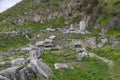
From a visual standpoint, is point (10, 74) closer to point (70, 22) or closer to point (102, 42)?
point (102, 42)

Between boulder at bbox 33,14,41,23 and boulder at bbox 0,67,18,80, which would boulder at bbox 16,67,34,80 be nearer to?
boulder at bbox 0,67,18,80

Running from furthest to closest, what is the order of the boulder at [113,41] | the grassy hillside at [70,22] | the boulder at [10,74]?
the boulder at [113,41] < the grassy hillside at [70,22] < the boulder at [10,74]

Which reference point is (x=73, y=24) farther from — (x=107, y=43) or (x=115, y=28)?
(x=107, y=43)

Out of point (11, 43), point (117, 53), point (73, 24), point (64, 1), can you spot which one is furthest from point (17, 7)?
point (117, 53)

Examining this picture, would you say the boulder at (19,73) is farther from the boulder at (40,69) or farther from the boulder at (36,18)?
the boulder at (36,18)

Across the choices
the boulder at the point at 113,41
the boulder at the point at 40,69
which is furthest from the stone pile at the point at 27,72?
the boulder at the point at 113,41

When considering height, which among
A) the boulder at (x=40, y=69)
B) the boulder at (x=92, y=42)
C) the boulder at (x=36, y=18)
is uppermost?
the boulder at (x=40, y=69)

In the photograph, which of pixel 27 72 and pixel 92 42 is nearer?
pixel 27 72

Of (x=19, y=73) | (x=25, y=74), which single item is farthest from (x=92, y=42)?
(x=19, y=73)

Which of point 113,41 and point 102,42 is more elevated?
point 113,41

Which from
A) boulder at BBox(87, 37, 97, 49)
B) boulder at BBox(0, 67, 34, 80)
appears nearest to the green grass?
boulder at BBox(0, 67, 34, 80)

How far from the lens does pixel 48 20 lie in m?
104

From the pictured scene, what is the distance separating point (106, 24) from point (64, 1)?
48069mm

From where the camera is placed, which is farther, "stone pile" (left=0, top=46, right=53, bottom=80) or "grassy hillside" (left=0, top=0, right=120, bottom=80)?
"grassy hillside" (left=0, top=0, right=120, bottom=80)
